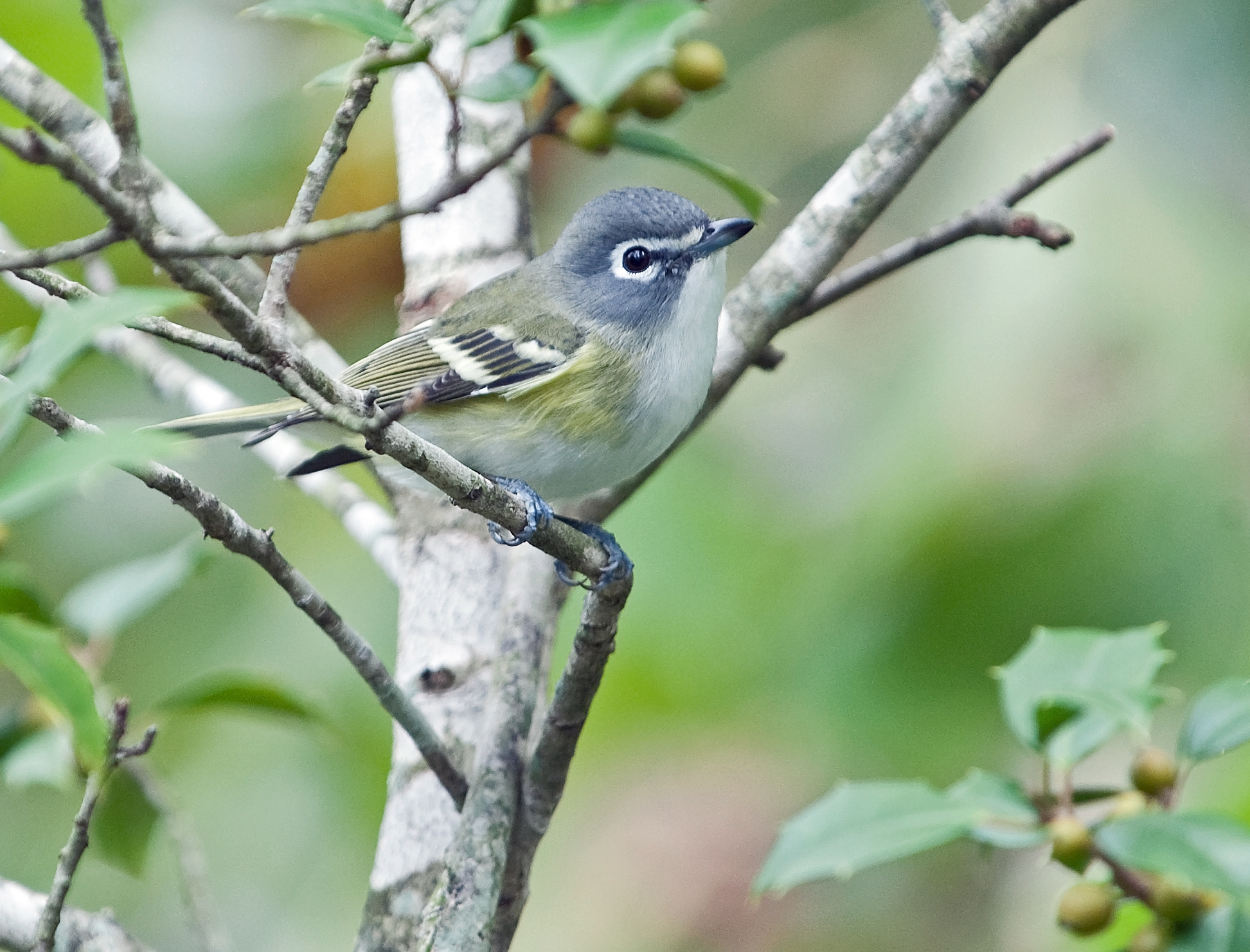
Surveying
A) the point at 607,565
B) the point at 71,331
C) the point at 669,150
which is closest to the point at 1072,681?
the point at 607,565

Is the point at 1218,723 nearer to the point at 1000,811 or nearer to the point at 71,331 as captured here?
the point at 1000,811

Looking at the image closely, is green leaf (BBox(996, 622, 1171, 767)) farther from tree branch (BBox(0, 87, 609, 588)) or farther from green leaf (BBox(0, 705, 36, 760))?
Result: green leaf (BBox(0, 705, 36, 760))

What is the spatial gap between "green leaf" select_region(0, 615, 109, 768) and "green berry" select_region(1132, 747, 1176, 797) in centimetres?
142

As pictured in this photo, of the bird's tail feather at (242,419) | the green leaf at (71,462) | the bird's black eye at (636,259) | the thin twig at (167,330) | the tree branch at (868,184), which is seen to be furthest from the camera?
the bird's black eye at (636,259)

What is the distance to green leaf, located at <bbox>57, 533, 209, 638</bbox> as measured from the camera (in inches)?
105

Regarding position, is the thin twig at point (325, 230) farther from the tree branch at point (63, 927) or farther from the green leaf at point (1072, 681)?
the tree branch at point (63, 927)

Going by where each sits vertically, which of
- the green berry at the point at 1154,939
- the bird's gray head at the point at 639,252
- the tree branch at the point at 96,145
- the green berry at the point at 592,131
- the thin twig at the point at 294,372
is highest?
the tree branch at the point at 96,145

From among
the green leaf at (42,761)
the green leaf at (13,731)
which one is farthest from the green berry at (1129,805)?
the green leaf at (13,731)

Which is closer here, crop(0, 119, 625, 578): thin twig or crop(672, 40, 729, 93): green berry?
crop(0, 119, 625, 578): thin twig

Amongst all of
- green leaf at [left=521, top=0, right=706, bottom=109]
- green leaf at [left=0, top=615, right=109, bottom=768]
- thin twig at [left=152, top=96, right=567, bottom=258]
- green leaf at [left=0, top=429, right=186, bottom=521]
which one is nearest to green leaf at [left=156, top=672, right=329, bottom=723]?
green leaf at [left=0, top=615, right=109, bottom=768]

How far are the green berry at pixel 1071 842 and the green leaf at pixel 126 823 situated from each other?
1848 mm

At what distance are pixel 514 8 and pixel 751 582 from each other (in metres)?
2.40

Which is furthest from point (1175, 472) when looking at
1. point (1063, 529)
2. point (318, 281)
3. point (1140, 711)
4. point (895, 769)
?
point (318, 281)

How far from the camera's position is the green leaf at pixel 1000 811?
165 centimetres
